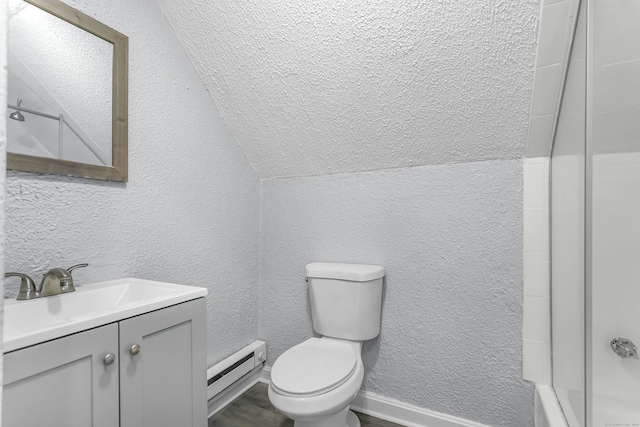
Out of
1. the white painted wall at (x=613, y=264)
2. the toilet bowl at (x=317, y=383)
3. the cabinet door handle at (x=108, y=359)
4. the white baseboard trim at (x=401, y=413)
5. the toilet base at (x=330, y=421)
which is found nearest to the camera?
the cabinet door handle at (x=108, y=359)

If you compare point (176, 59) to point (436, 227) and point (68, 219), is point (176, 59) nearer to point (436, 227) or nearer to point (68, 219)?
point (68, 219)

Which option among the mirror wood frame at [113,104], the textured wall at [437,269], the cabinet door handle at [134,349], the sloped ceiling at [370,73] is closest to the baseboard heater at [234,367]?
the textured wall at [437,269]

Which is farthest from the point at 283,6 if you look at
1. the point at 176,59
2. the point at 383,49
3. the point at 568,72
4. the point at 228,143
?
the point at 568,72

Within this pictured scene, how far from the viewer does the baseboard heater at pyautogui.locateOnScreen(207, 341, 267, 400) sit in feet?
5.45

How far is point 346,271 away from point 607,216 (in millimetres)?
1033

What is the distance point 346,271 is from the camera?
5.48 ft

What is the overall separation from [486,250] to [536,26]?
0.91 metres

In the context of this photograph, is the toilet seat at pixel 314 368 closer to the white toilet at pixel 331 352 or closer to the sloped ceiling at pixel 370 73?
→ the white toilet at pixel 331 352

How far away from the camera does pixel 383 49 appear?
1.38 m

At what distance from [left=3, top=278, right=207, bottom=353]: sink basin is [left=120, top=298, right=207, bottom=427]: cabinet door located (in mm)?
33

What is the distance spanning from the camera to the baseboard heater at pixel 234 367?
65.4 inches

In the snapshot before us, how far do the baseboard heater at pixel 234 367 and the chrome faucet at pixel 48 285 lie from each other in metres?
0.84

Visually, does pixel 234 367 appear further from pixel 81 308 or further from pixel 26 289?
pixel 26 289

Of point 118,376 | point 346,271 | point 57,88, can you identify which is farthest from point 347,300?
point 57,88
